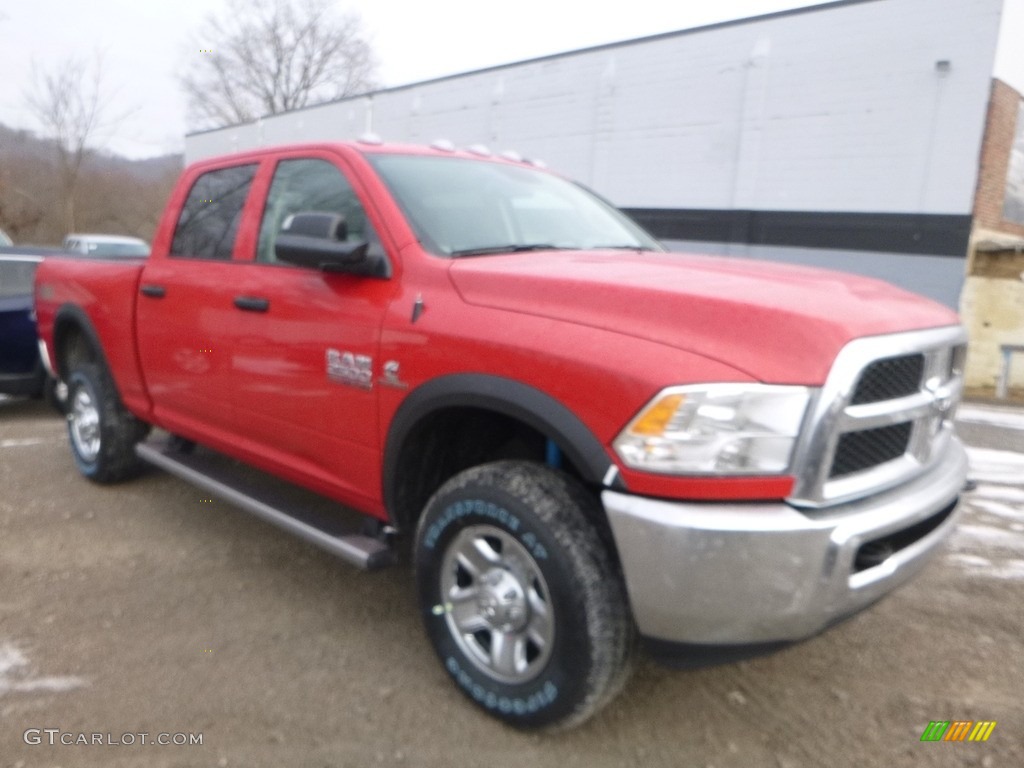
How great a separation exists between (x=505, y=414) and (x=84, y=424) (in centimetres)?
361

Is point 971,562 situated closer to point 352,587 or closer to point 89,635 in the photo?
point 352,587

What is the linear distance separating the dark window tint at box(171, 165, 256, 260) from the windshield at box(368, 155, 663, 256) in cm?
89

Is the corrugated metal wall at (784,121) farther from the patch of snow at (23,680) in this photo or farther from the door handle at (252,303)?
the patch of snow at (23,680)

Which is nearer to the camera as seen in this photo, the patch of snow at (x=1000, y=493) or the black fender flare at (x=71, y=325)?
the black fender flare at (x=71, y=325)

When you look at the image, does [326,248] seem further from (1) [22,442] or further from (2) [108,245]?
(2) [108,245]

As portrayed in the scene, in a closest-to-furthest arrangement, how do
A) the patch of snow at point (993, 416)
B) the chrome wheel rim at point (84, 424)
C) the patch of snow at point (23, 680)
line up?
the patch of snow at point (23, 680) < the chrome wheel rim at point (84, 424) < the patch of snow at point (993, 416)

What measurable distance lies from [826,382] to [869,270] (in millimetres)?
12016

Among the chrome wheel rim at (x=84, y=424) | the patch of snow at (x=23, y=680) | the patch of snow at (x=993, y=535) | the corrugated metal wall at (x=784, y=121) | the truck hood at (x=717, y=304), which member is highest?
the corrugated metal wall at (x=784, y=121)

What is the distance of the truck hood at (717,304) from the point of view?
2.02m

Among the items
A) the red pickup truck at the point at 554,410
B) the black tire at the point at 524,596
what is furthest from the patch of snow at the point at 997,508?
the black tire at the point at 524,596

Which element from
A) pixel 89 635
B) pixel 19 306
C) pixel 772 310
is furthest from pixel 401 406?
pixel 19 306

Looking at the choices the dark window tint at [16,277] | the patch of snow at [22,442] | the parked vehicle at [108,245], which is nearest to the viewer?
the patch of snow at [22,442]

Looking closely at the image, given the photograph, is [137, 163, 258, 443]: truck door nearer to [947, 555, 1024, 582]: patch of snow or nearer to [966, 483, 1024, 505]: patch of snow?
[947, 555, 1024, 582]: patch of snow

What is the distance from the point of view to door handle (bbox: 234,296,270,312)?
3.20 meters
